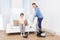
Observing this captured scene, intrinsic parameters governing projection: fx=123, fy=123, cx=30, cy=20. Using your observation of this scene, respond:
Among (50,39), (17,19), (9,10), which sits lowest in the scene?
(50,39)

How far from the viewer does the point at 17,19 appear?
1.75 meters

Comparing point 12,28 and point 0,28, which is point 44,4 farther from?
point 0,28

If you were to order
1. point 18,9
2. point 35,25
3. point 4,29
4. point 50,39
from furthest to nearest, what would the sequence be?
1. point 4,29
2. point 18,9
3. point 35,25
4. point 50,39

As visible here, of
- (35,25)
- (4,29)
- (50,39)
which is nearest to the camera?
(50,39)

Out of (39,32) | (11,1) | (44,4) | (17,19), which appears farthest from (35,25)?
(11,1)

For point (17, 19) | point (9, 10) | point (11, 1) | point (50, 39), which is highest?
point (11, 1)

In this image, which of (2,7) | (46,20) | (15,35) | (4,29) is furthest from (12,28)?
(46,20)

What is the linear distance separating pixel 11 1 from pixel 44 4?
0.52m

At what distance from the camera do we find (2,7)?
193 centimetres

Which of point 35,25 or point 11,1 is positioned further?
point 11,1

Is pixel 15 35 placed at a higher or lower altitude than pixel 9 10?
lower

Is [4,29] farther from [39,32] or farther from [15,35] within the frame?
[39,32]

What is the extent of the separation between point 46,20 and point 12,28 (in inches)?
21.4

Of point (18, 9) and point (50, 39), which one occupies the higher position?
point (18, 9)
